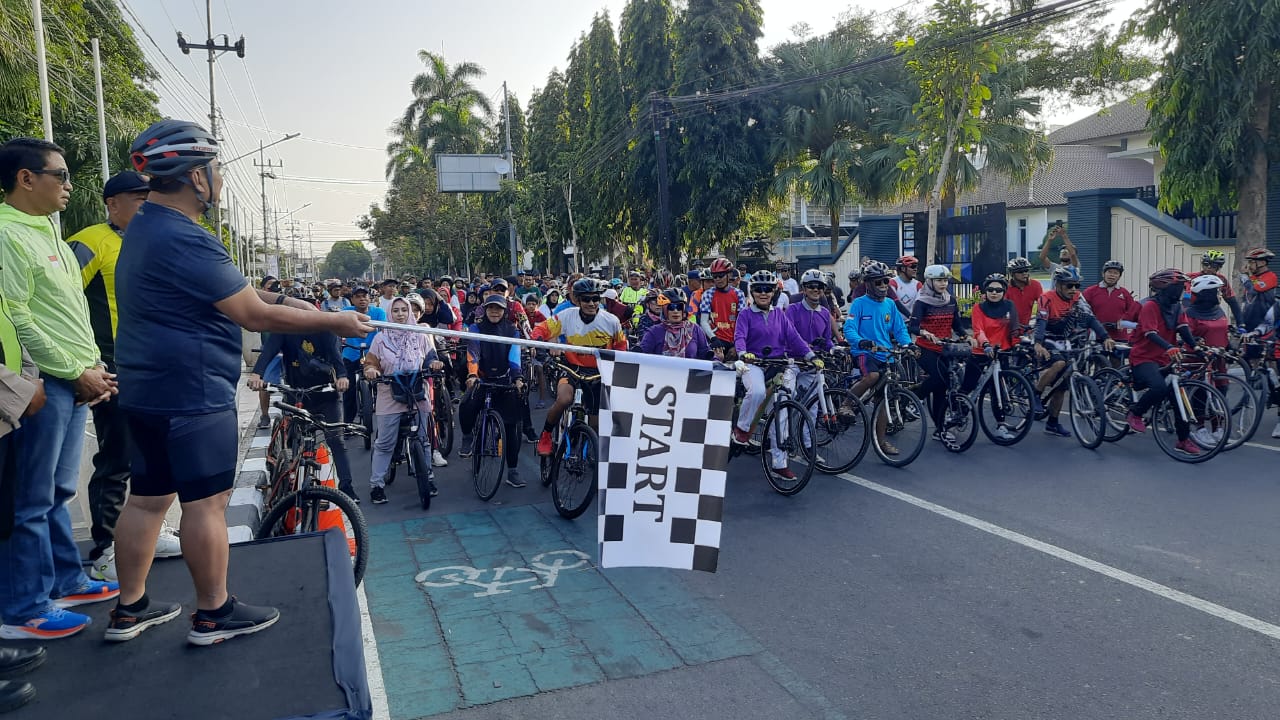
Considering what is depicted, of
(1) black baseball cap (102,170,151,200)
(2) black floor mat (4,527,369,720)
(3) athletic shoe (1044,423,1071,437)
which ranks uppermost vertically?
(1) black baseball cap (102,170,151,200)

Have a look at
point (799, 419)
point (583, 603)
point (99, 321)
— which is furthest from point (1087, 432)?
point (99, 321)

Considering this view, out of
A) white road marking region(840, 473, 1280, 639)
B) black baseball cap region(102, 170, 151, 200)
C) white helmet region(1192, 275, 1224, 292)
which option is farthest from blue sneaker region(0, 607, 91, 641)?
white helmet region(1192, 275, 1224, 292)

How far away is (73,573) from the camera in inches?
150

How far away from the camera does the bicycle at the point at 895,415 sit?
856cm

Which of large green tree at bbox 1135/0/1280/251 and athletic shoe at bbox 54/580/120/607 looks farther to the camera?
large green tree at bbox 1135/0/1280/251

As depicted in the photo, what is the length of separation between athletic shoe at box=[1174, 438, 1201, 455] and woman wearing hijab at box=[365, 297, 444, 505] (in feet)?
22.3

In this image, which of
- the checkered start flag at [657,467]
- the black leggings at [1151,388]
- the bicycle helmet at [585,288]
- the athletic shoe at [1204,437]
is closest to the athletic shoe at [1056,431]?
the black leggings at [1151,388]

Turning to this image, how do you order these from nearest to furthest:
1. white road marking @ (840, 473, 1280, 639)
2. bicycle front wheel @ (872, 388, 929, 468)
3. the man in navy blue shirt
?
the man in navy blue shirt → white road marking @ (840, 473, 1280, 639) → bicycle front wheel @ (872, 388, 929, 468)

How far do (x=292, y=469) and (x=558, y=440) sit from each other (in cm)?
224

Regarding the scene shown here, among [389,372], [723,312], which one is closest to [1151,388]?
[723,312]

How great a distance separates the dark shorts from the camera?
3.17 m

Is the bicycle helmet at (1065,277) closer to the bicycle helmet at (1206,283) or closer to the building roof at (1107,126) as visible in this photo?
the bicycle helmet at (1206,283)

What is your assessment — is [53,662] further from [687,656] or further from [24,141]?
[687,656]

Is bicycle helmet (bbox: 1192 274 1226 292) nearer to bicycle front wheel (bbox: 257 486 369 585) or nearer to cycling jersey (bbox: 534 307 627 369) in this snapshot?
cycling jersey (bbox: 534 307 627 369)
